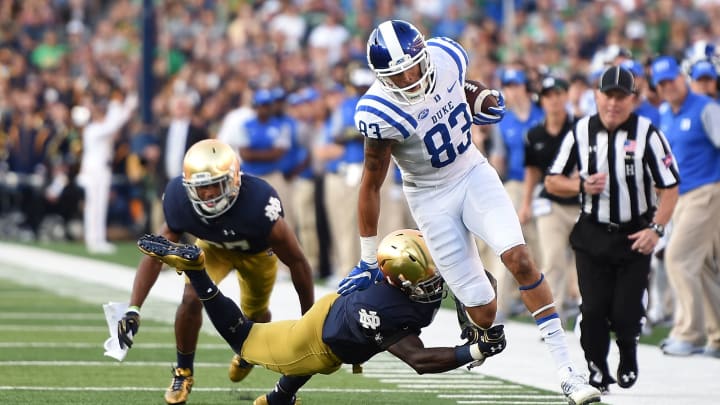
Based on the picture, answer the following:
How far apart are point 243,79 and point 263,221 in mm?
11484

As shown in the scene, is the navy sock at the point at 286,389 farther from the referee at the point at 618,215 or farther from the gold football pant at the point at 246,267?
the referee at the point at 618,215

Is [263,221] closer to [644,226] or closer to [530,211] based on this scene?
[644,226]

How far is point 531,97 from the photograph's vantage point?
11.1 metres

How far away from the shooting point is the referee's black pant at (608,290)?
748cm

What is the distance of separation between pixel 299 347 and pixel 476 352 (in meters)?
0.83

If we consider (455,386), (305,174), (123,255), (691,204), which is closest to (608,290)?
(455,386)

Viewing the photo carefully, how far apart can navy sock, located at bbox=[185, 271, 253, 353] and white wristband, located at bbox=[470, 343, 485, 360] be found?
1.14 m

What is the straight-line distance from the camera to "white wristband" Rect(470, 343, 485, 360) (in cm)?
619

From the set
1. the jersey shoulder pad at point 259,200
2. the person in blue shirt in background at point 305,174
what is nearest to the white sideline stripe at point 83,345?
the jersey shoulder pad at point 259,200

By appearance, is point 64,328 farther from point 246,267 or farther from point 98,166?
point 98,166

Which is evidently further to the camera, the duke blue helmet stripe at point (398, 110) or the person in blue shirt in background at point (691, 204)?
the person in blue shirt in background at point (691, 204)

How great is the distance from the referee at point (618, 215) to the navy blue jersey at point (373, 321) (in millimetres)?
1516

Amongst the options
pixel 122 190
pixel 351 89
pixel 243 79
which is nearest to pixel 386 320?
pixel 351 89

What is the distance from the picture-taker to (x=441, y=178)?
6.87 metres
